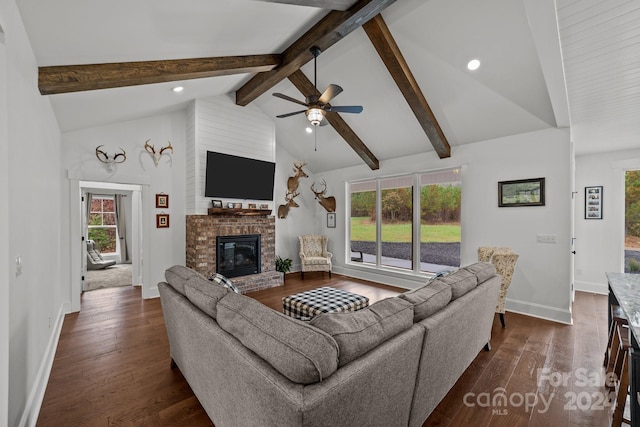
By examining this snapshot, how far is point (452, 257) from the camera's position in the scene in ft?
16.9

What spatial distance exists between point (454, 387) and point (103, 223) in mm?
9333

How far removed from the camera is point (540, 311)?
3.96m

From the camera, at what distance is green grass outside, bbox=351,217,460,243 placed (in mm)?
5148

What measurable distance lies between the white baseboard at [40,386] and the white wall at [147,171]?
155 cm

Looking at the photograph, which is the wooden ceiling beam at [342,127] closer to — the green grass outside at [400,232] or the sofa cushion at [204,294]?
the green grass outside at [400,232]

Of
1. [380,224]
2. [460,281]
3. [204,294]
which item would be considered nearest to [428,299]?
[460,281]

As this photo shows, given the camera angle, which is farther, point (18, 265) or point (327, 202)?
point (327, 202)

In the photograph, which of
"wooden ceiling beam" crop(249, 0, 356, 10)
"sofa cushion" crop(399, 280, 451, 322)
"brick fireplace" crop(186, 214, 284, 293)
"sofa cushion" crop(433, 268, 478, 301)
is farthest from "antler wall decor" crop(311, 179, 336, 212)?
"sofa cushion" crop(399, 280, 451, 322)

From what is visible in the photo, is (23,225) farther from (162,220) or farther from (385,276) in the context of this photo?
(385,276)

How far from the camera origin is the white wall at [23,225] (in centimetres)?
145

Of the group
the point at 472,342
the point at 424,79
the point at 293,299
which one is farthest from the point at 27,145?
the point at 424,79

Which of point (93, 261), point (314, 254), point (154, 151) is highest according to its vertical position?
point (154, 151)

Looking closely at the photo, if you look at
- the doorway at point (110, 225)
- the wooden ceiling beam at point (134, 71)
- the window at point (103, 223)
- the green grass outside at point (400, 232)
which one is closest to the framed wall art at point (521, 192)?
the green grass outside at point (400, 232)

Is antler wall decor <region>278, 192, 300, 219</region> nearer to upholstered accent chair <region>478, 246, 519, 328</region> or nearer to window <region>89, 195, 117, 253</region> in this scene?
upholstered accent chair <region>478, 246, 519, 328</region>
